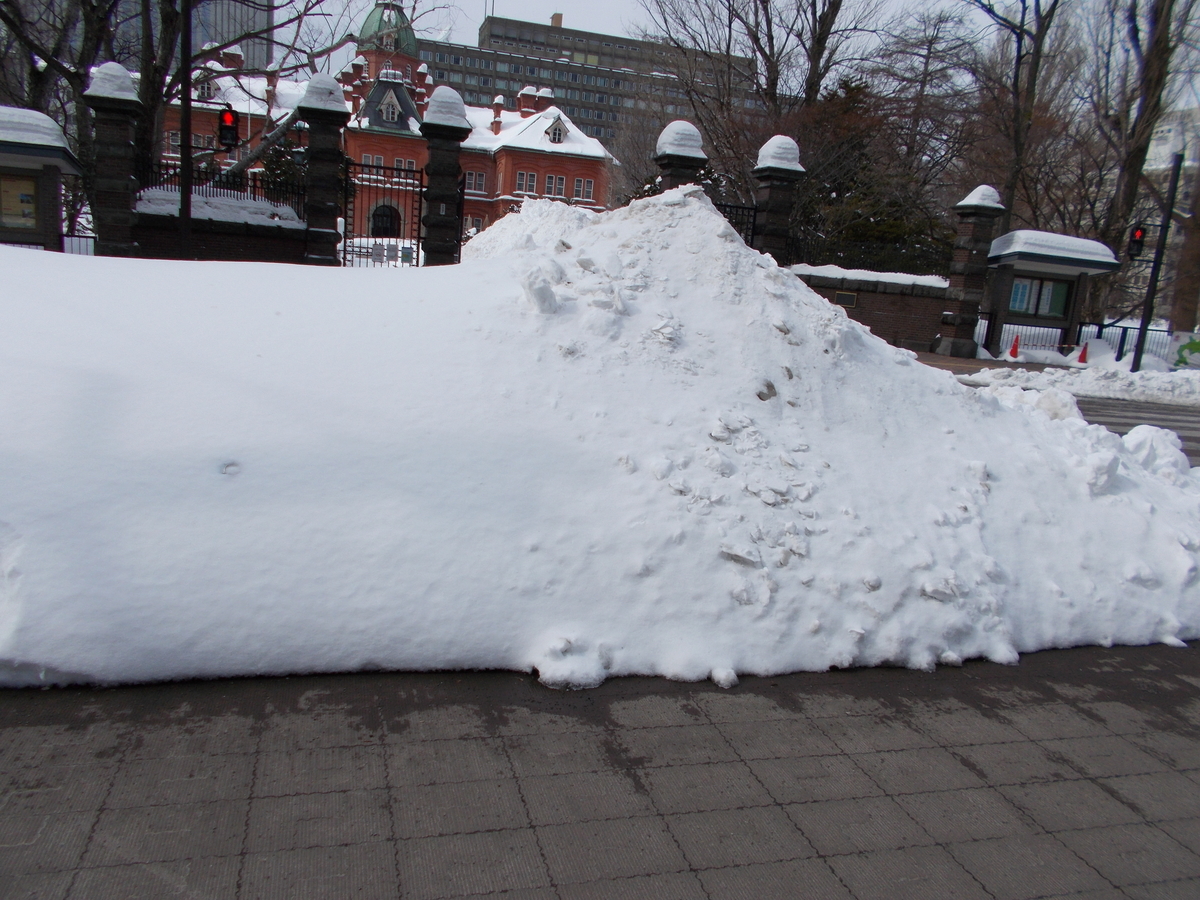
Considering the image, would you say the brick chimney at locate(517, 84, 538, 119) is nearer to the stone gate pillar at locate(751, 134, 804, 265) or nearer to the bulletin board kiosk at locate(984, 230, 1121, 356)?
the bulletin board kiosk at locate(984, 230, 1121, 356)

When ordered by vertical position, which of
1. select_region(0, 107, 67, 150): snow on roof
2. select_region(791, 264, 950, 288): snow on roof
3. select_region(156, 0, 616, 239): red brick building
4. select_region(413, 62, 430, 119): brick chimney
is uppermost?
select_region(413, 62, 430, 119): brick chimney

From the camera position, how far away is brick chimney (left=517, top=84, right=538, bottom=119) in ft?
208

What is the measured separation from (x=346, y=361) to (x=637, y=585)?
85.6 inches

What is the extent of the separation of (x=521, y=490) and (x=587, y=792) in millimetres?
1729

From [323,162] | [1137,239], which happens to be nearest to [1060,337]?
[1137,239]

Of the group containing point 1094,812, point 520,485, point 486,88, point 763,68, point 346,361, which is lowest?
point 1094,812

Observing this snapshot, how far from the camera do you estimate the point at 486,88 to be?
121m

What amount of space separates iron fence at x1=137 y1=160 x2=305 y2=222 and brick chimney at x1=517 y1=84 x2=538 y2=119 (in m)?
52.0

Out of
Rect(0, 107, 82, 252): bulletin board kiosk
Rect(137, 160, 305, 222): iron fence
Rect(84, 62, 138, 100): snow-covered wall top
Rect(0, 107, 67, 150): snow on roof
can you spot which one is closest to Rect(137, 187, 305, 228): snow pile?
Rect(137, 160, 305, 222): iron fence

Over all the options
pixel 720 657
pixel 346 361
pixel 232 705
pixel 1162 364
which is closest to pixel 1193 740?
pixel 720 657

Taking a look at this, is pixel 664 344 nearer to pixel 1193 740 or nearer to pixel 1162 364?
pixel 1193 740

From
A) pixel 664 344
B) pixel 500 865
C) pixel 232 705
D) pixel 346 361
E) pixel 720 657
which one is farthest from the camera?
pixel 664 344

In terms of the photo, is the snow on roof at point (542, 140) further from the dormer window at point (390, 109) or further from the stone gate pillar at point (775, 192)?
the stone gate pillar at point (775, 192)

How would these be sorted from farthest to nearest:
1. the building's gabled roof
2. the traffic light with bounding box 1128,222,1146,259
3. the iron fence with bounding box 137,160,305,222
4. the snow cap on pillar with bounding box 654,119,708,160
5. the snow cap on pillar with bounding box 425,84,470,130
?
the building's gabled roof
the traffic light with bounding box 1128,222,1146,259
the iron fence with bounding box 137,160,305,222
the snow cap on pillar with bounding box 425,84,470,130
the snow cap on pillar with bounding box 654,119,708,160
